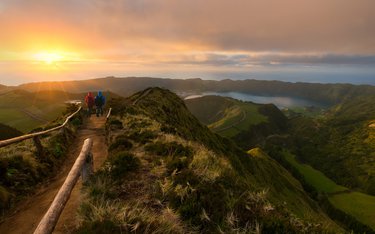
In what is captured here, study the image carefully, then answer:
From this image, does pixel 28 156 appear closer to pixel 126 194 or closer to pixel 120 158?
pixel 120 158

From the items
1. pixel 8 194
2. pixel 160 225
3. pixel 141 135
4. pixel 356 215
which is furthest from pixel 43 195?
pixel 356 215

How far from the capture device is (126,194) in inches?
316

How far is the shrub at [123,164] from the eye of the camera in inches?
366

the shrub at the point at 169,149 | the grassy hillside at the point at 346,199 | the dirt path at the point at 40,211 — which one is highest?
the shrub at the point at 169,149

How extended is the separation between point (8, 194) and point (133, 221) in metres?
6.77

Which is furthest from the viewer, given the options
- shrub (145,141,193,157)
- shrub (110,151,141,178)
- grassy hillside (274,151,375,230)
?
grassy hillside (274,151,375,230)

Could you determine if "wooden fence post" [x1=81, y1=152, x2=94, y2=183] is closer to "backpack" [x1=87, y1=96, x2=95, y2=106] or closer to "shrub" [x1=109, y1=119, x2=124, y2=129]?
"shrub" [x1=109, y1=119, x2=124, y2=129]

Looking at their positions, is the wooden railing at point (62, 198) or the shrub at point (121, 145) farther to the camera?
the shrub at point (121, 145)

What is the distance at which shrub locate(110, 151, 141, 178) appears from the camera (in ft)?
30.5

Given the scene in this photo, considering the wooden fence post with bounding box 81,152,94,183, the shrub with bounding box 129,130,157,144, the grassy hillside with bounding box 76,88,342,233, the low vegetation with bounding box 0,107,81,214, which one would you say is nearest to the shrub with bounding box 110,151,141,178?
the grassy hillside with bounding box 76,88,342,233

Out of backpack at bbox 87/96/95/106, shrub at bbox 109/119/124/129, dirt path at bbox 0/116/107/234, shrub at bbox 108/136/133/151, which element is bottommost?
dirt path at bbox 0/116/107/234

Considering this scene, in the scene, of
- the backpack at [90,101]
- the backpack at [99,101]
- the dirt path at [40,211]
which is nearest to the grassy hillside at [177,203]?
the dirt path at [40,211]

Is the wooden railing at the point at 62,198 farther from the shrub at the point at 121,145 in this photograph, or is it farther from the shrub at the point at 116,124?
the shrub at the point at 116,124

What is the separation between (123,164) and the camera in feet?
32.2
